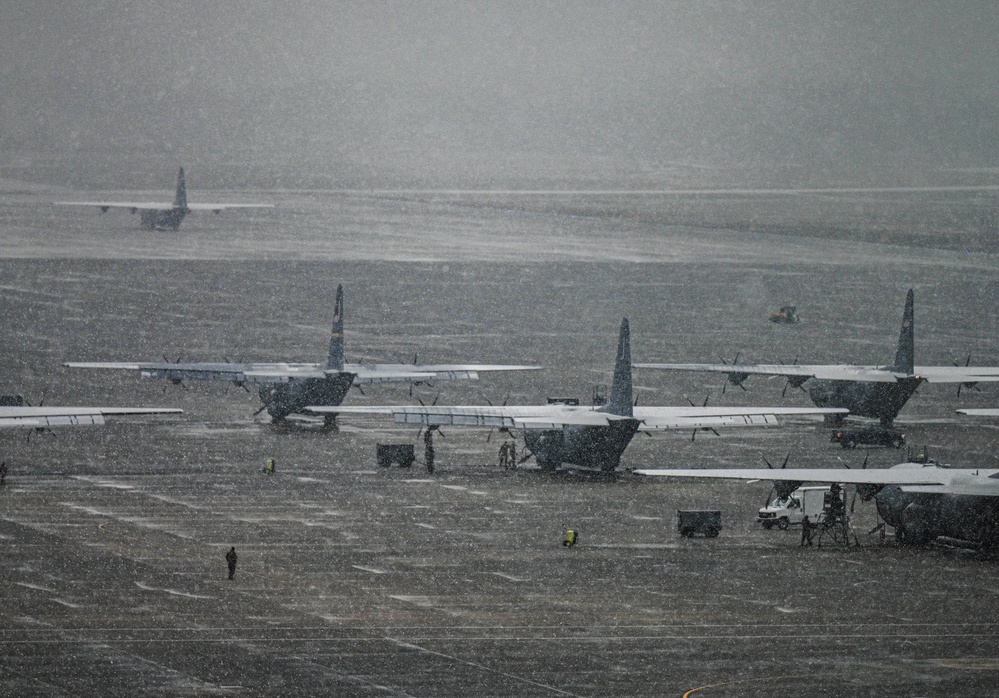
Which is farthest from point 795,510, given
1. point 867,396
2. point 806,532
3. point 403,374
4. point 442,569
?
point 403,374

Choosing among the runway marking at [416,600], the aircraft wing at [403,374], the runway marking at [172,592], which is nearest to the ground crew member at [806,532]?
the runway marking at [416,600]

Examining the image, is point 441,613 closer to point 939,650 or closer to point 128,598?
point 128,598

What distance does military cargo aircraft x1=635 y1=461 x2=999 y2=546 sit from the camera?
7225 cm

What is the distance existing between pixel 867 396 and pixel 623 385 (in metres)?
24.4

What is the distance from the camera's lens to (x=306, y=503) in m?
83.2

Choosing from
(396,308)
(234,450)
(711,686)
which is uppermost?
(396,308)

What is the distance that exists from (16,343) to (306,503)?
2744 inches

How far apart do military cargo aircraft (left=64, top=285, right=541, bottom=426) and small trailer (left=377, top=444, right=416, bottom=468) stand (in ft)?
35.6

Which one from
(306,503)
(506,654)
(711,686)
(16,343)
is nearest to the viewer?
(711,686)

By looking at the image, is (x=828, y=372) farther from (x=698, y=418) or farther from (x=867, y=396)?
(x=698, y=418)

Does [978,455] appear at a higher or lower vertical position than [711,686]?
higher

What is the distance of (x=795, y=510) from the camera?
3155 inches

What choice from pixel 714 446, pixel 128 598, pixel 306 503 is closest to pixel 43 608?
pixel 128 598

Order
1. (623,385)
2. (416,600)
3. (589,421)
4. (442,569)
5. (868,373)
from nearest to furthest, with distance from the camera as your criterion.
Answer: (416,600), (442,569), (589,421), (623,385), (868,373)
